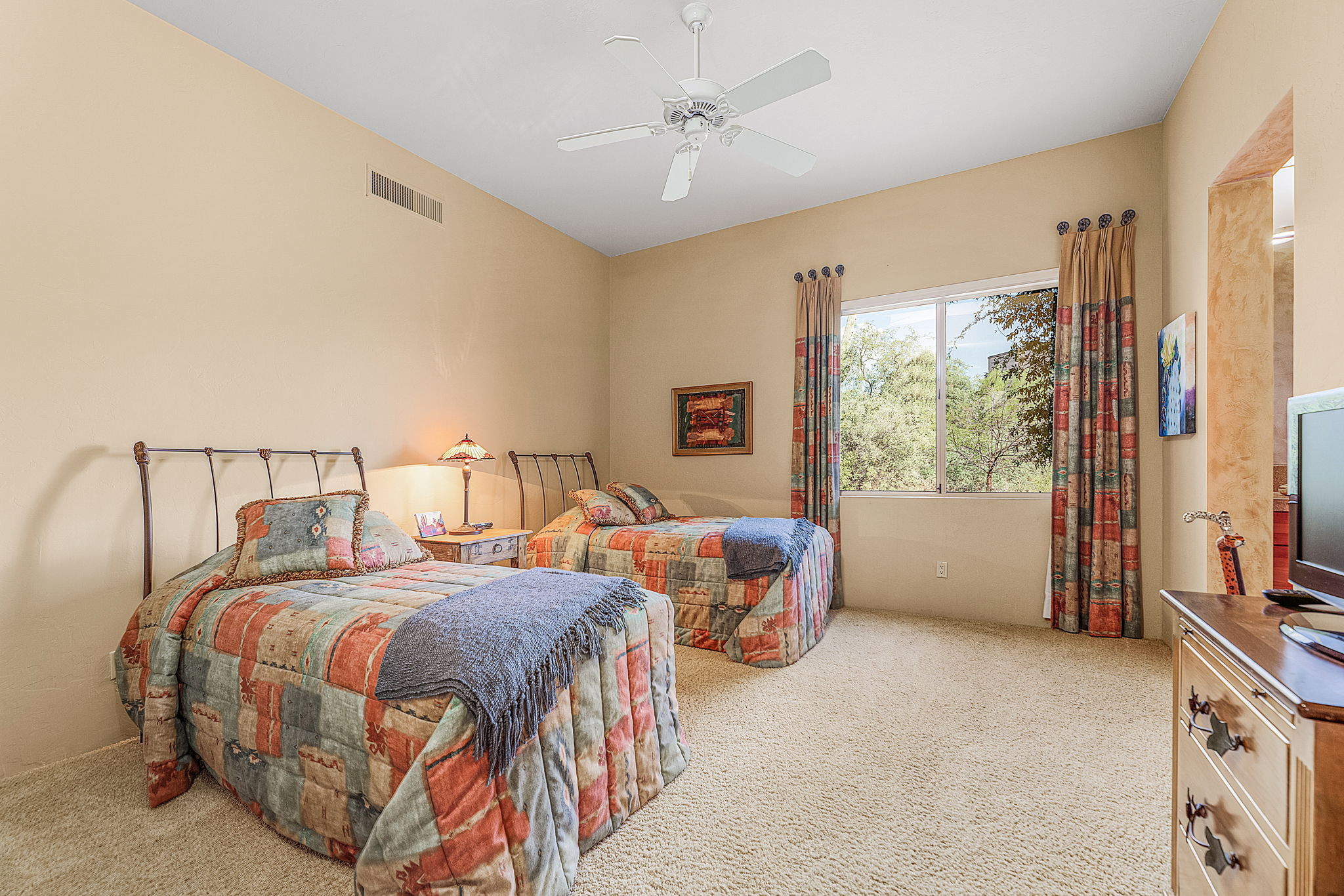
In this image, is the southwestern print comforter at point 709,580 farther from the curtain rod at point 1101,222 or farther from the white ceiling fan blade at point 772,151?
the curtain rod at point 1101,222

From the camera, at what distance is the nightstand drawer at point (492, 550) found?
332 cm

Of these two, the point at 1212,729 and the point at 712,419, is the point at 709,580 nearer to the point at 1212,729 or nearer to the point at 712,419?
the point at 712,419

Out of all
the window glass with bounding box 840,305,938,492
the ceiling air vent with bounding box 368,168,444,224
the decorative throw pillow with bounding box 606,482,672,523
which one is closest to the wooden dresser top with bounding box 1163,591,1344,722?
the window glass with bounding box 840,305,938,492

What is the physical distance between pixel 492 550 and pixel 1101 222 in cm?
412

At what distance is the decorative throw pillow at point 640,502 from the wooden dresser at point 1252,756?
10.4ft

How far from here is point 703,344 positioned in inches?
201

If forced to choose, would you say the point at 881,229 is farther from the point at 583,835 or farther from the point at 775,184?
the point at 583,835

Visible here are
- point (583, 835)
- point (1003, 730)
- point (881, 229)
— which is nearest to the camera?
point (583, 835)

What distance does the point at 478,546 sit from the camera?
336 centimetres

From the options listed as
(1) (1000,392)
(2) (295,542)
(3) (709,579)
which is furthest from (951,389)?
(2) (295,542)

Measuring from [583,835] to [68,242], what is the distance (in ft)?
9.33

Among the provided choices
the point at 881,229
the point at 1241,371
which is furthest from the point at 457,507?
the point at 1241,371

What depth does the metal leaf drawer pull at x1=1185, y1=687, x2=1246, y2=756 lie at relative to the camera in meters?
1.15

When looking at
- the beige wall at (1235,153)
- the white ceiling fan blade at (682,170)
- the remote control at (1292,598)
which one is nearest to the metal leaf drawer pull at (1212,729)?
the remote control at (1292,598)
